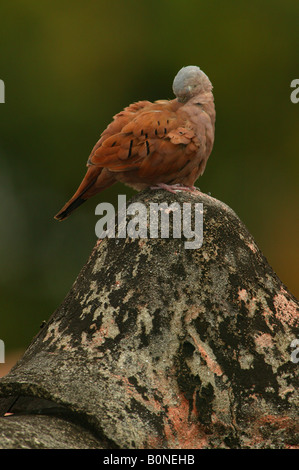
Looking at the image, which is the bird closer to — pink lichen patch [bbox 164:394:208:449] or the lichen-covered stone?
the lichen-covered stone

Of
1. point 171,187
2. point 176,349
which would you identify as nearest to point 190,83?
point 171,187

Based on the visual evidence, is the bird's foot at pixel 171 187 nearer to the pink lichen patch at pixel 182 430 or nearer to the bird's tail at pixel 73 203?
the bird's tail at pixel 73 203

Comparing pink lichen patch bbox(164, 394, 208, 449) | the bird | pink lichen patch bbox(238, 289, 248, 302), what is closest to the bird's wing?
the bird

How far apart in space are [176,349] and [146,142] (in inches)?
38.1

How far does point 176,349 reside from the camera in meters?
2.57

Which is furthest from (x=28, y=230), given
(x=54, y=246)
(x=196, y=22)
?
(x=196, y=22)

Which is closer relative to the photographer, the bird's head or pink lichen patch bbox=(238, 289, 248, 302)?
pink lichen patch bbox=(238, 289, 248, 302)

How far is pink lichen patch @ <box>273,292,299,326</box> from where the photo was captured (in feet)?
8.99

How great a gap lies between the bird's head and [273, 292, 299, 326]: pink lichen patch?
39.9 inches

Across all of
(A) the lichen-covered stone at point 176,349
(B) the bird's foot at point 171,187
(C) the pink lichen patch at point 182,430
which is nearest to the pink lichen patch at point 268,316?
(A) the lichen-covered stone at point 176,349

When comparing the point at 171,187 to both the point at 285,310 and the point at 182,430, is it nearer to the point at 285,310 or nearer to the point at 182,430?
the point at 285,310

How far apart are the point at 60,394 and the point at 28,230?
7.04 m

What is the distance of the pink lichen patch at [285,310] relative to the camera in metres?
2.74
